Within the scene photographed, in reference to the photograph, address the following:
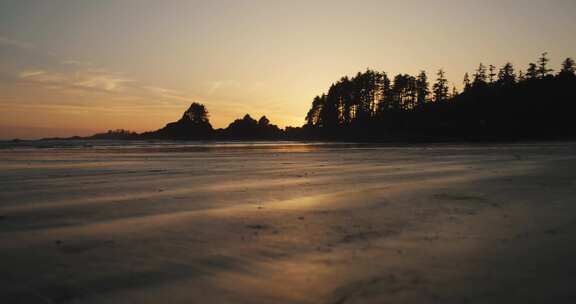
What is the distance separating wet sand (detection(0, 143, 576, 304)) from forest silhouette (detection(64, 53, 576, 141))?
5778cm

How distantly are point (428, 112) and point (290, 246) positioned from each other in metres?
83.2

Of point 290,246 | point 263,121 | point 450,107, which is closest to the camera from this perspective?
point 290,246

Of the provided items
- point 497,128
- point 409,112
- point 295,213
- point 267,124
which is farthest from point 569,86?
point 295,213

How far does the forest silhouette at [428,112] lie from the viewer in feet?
213

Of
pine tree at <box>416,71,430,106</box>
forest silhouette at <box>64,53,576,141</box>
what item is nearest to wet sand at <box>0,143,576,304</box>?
forest silhouette at <box>64,53,576,141</box>

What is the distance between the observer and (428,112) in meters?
79.5

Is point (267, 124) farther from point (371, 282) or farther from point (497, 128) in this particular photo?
point (371, 282)

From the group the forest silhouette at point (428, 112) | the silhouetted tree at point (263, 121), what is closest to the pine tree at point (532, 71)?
the forest silhouette at point (428, 112)

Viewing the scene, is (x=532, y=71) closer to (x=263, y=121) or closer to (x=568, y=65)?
(x=568, y=65)

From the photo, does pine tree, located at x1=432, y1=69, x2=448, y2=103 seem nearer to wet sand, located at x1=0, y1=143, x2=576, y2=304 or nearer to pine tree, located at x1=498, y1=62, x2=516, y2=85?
pine tree, located at x1=498, y1=62, x2=516, y2=85

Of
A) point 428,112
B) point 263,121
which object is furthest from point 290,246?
point 263,121

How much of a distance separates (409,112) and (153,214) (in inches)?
3320

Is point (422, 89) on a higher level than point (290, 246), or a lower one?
higher

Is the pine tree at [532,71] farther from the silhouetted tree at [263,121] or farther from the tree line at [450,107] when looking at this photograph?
the silhouetted tree at [263,121]
